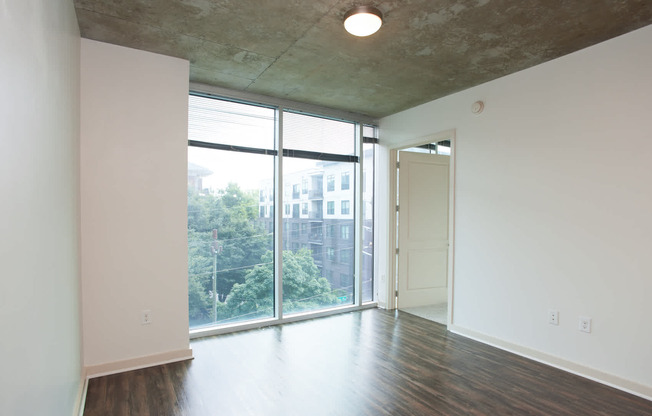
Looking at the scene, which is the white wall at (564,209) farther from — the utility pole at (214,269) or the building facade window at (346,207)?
the utility pole at (214,269)

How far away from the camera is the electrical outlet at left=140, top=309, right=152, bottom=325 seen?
9.65 ft

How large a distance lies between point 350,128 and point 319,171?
802mm

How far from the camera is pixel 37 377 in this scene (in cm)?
115

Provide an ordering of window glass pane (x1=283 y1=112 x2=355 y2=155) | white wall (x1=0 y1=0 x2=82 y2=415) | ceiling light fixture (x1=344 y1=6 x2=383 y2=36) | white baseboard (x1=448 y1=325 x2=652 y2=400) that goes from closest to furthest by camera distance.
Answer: white wall (x1=0 y1=0 x2=82 y2=415) → ceiling light fixture (x1=344 y1=6 x2=383 y2=36) → white baseboard (x1=448 y1=325 x2=652 y2=400) → window glass pane (x1=283 y1=112 x2=355 y2=155)

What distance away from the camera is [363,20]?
2305 millimetres

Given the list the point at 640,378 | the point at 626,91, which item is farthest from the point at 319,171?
the point at 640,378

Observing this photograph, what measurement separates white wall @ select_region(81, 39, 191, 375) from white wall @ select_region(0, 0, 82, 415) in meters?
0.74

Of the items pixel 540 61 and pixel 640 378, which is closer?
pixel 640 378

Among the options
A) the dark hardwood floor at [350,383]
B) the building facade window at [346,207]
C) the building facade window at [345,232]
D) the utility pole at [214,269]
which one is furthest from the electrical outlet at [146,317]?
the building facade window at [346,207]

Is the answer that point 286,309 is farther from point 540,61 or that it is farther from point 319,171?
point 540,61

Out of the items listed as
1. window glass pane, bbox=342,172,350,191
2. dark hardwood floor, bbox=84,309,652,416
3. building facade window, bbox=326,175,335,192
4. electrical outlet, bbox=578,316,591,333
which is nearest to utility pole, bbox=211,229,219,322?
dark hardwood floor, bbox=84,309,652,416

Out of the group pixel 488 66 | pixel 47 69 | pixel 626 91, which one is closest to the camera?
pixel 47 69

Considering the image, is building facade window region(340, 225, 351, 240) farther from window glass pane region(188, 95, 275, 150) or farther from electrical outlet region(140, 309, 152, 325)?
electrical outlet region(140, 309, 152, 325)

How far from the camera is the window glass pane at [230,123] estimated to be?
367 centimetres
